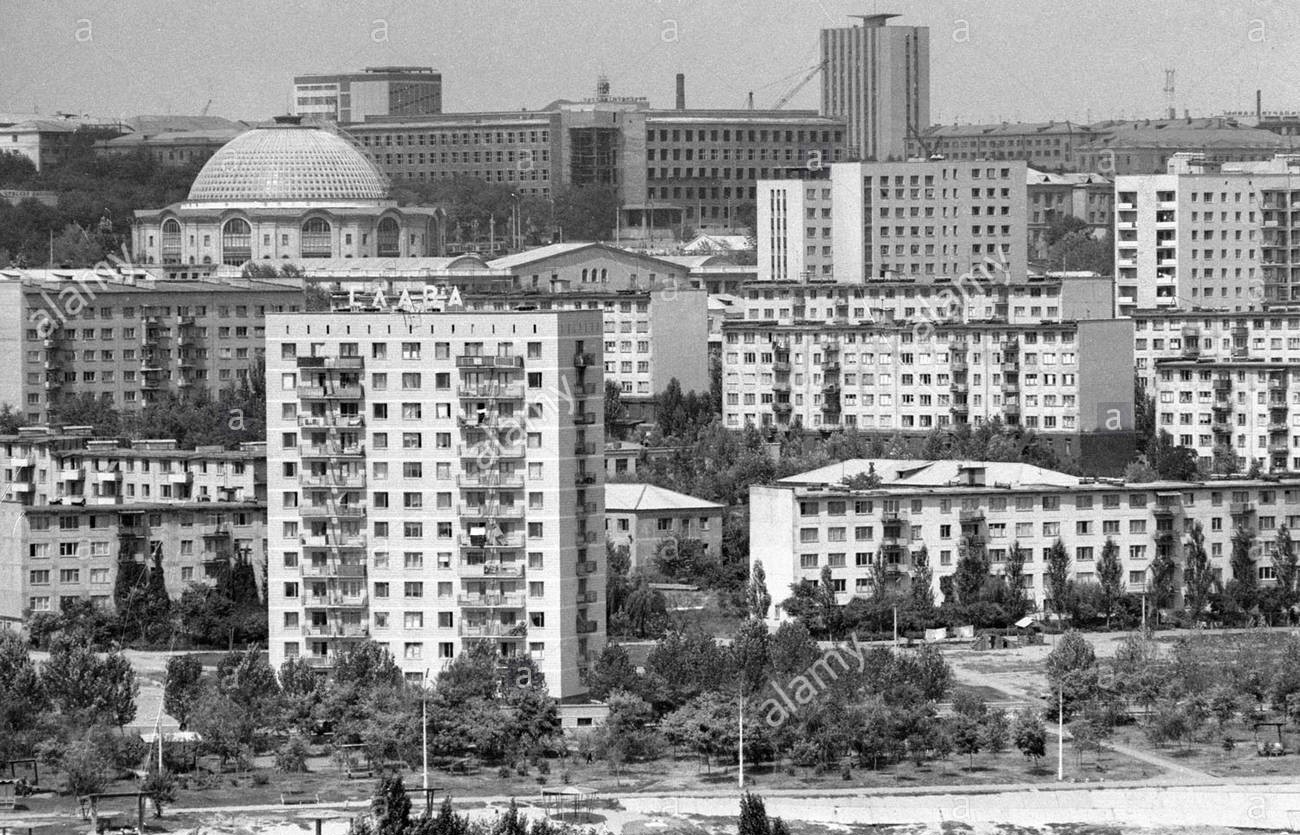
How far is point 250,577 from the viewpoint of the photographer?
171 ft

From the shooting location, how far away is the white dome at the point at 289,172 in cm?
11219

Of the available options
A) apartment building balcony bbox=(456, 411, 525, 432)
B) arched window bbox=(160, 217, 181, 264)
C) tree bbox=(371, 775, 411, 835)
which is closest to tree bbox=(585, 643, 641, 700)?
apartment building balcony bbox=(456, 411, 525, 432)

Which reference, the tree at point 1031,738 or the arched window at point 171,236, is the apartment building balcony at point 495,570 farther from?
the arched window at point 171,236

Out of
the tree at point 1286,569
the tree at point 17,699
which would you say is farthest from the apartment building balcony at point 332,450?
the tree at point 1286,569

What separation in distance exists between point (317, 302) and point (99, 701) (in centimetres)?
4202

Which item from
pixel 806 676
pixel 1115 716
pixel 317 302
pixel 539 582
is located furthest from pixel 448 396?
pixel 317 302

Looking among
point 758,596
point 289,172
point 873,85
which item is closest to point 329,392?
point 758,596

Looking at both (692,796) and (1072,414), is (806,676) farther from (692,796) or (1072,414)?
(1072,414)

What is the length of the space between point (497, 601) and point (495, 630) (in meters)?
0.36

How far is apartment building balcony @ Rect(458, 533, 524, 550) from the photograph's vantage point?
46500 mm

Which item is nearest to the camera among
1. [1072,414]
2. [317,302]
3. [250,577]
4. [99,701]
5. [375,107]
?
[99,701]

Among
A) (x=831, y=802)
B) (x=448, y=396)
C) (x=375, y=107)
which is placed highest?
(x=375, y=107)

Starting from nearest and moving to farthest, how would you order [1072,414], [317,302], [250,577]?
[250,577] → [1072,414] → [317,302]

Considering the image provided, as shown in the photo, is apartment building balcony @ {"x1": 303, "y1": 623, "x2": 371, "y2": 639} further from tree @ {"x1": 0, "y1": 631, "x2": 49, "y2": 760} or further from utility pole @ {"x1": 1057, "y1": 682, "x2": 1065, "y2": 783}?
utility pole @ {"x1": 1057, "y1": 682, "x2": 1065, "y2": 783}
